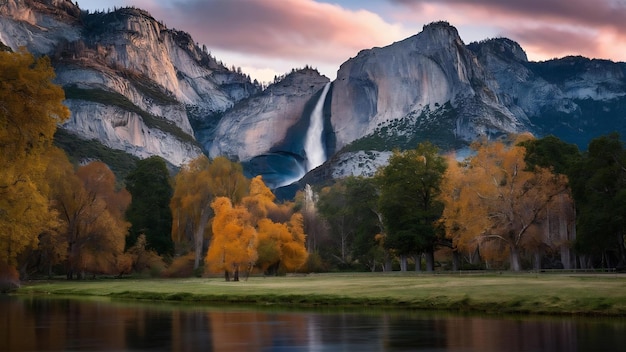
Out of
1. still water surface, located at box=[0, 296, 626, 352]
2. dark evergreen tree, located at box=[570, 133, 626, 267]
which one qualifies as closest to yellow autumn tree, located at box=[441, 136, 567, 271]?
dark evergreen tree, located at box=[570, 133, 626, 267]

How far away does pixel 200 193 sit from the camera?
78.9m

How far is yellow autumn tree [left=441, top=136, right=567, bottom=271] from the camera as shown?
191 ft

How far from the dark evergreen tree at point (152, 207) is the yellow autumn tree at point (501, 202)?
37.3 metres

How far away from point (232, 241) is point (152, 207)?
31.6 m

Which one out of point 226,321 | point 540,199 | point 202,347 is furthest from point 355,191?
point 202,347

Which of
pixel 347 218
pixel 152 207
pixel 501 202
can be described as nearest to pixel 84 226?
pixel 152 207

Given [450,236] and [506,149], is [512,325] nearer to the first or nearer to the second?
[450,236]

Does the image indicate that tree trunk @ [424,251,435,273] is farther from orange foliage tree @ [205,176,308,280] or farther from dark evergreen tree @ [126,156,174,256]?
dark evergreen tree @ [126,156,174,256]

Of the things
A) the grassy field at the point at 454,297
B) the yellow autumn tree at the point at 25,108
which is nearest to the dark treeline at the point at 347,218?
the yellow autumn tree at the point at 25,108

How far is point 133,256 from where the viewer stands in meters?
76.1

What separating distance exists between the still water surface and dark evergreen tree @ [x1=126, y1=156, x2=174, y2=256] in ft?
174

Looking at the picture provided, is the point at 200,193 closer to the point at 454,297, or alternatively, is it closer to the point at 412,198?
the point at 412,198

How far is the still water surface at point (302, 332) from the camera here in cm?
1967

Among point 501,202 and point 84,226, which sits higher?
point 501,202
